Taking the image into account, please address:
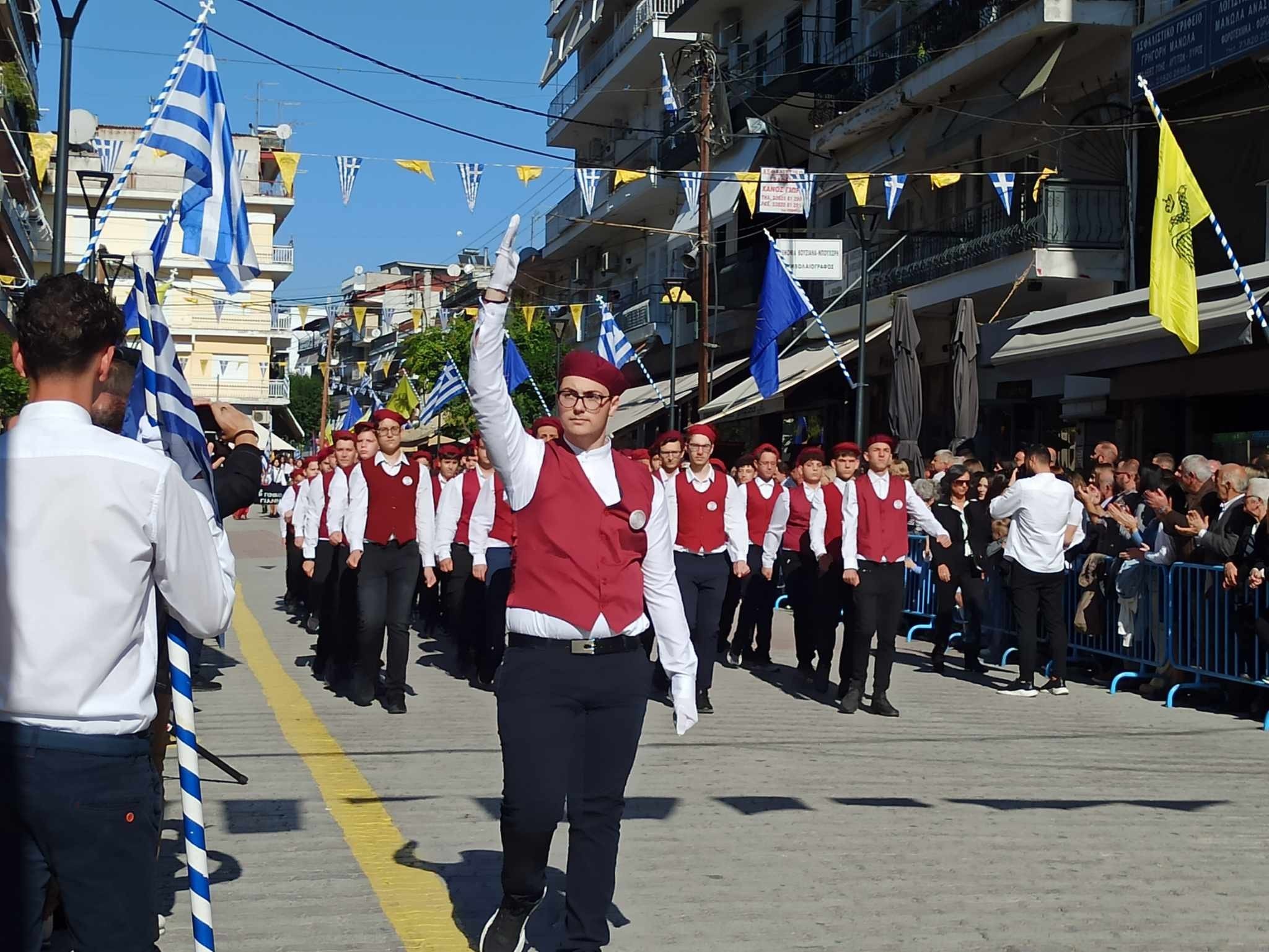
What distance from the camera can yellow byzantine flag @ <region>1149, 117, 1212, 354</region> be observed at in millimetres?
13164

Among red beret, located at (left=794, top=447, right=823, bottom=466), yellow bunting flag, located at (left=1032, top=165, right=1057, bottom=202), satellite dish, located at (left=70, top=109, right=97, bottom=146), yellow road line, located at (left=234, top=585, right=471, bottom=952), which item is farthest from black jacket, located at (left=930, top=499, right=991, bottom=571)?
satellite dish, located at (left=70, top=109, right=97, bottom=146)

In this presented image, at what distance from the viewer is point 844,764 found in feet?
29.2

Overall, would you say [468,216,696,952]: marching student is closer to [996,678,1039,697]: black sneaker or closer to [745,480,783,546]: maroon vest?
[996,678,1039,697]: black sneaker

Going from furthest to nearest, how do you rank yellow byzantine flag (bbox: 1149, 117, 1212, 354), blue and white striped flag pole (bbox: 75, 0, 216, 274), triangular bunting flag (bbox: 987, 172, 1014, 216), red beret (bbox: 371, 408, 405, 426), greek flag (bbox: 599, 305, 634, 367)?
1. greek flag (bbox: 599, 305, 634, 367)
2. triangular bunting flag (bbox: 987, 172, 1014, 216)
3. yellow byzantine flag (bbox: 1149, 117, 1212, 354)
4. red beret (bbox: 371, 408, 405, 426)
5. blue and white striped flag pole (bbox: 75, 0, 216, 274)

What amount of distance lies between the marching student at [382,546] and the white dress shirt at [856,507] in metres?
3.03

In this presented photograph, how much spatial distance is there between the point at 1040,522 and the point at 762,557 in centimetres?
321

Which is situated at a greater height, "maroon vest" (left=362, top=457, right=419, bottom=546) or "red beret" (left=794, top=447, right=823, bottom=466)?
"red beret" (left=794, top=447, right=823, bottom=466)

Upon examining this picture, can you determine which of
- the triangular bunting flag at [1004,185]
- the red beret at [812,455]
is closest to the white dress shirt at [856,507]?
the red beret at [812,455]

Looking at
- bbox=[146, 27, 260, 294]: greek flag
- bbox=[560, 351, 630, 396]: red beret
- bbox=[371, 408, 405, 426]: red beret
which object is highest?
bbox=[146, 27, 260, 294]: greek flag

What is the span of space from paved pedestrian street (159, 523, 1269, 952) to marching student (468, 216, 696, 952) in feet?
1.52

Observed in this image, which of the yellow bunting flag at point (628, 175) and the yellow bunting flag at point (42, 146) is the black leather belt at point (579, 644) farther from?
the yellow bunting flag at point (42, 146)

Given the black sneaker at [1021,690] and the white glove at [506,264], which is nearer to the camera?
the white glove at [506,264]

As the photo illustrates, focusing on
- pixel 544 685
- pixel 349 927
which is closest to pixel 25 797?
pixel 544 685

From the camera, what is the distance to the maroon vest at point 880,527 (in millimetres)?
11289
